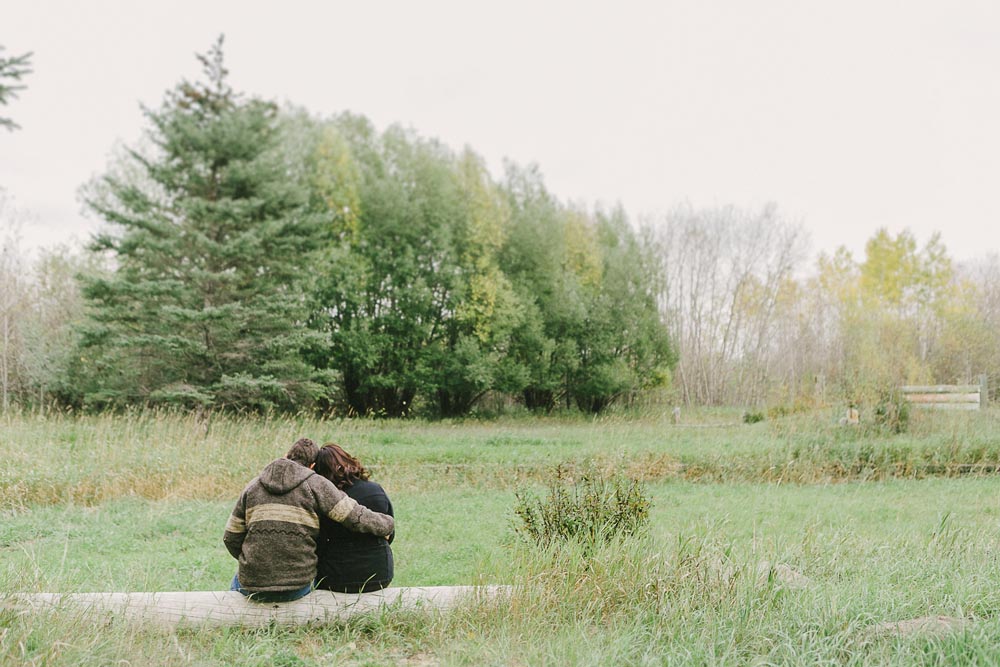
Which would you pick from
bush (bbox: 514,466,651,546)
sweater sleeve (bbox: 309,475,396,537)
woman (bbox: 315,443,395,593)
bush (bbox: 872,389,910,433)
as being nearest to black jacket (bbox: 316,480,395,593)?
woman (bbox: 315,443,395,593)

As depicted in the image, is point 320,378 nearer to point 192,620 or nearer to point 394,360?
point 394,360

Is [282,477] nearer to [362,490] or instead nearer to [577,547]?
[362,490]

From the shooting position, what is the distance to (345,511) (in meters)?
4.21

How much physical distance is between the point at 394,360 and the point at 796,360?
22790 millimetres

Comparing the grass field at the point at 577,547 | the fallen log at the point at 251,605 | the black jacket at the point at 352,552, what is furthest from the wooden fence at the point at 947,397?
the black jacket at the point at 352,552

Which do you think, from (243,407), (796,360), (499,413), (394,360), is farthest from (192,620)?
(796,360)

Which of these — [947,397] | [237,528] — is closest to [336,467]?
[237,528]

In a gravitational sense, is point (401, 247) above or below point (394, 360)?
above

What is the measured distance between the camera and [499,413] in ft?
88.0

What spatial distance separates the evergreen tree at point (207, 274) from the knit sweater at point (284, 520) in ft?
43.5

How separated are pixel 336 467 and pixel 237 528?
0.70 metres

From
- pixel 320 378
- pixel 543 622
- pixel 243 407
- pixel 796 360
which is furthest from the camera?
pixel 796 360

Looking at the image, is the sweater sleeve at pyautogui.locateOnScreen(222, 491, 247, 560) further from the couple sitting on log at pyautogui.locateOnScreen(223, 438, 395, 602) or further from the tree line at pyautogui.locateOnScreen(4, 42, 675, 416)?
the tree line at pyautogui.locateOnScreen(4, 42, 675, 416)

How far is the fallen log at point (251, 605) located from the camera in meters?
4.06
